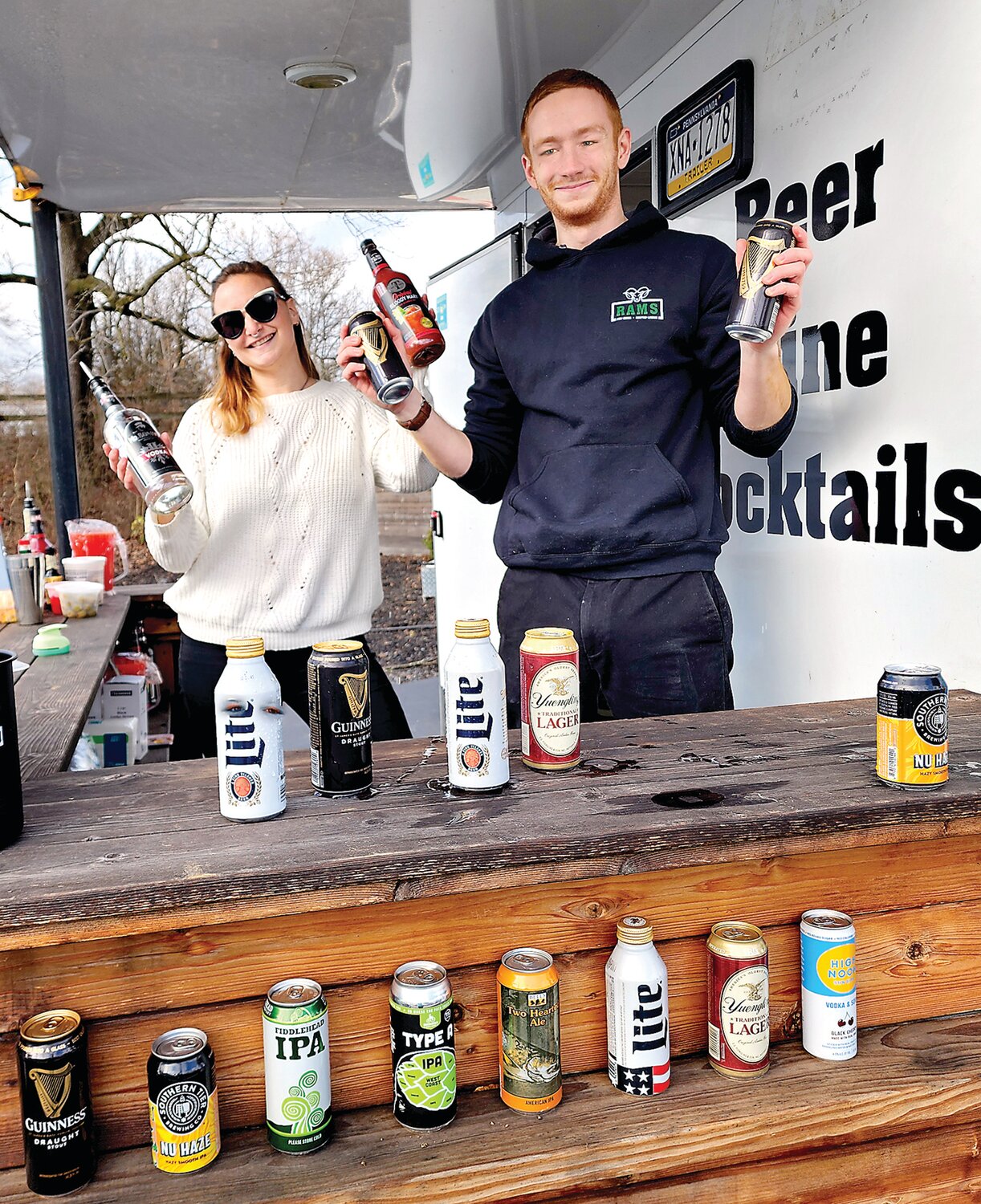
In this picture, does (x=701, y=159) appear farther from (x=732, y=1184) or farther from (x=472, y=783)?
(x=732, y=1184)

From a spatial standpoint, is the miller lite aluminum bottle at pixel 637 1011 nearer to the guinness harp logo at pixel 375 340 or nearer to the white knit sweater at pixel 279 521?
the guinness harp logo at pixel 375 340

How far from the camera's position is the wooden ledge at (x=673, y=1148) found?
1.09 m

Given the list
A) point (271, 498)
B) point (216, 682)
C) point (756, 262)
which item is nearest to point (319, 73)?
point (271, 498)

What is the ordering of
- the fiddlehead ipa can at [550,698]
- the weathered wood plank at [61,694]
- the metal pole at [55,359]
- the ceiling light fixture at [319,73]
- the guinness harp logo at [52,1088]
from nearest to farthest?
1. the guinness harp logo at [52,1088]
2. the fiddlehead ipa can at [550,698]
3. the weathered wood plank at [61,694]
4. the ceiling light fixture at [319,73]
5. the metal pole at [55,359]

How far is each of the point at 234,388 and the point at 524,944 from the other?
1556 mm

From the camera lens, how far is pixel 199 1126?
1100 millimetres

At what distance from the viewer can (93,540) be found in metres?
4.32

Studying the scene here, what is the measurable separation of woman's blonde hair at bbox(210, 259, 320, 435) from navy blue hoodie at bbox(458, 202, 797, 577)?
69 cm

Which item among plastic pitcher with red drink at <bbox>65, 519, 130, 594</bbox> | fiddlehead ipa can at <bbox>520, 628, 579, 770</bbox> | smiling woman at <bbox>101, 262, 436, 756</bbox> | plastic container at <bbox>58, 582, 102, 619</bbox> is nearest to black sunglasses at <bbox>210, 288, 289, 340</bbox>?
smiling woman at <bbox>101, 262, 436, 756</bbox>

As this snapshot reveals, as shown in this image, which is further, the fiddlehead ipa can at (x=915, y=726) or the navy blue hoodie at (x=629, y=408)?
the navy blue hoodie at (x=629, y=408)

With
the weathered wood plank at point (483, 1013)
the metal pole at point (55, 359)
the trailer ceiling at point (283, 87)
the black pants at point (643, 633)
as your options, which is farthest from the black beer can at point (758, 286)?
the metal pole at point (55, 359)

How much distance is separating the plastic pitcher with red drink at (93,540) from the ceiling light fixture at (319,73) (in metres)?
2.08

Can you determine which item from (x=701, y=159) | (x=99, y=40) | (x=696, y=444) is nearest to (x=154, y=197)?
(x=99, y=40)

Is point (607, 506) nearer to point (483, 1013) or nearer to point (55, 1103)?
point (483, 1013)
